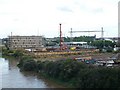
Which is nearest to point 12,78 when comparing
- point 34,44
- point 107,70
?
point 107,70

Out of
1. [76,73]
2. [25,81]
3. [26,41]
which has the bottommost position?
[25,81]

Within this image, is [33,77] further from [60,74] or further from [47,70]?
[60,74]

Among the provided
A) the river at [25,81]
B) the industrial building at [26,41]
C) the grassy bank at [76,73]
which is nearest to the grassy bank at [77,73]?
the grassy bank at [76,73]

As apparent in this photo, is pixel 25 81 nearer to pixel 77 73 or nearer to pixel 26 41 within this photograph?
pixel 77 73

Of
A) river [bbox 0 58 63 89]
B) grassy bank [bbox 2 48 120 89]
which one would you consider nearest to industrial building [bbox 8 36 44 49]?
grassy bank [bbox 2 48 120 89]

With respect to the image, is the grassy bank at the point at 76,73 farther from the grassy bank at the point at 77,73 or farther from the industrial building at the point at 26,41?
the industrial building at the point at 26,41

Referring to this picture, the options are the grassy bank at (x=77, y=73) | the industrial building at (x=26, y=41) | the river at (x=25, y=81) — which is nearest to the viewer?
the grassy bank at (x=77, y=73)

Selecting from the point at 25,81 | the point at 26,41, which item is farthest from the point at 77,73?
the point at 26,41

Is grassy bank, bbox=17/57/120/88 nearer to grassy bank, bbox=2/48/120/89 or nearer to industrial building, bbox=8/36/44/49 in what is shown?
grassy bank, bbox=2/48/120/89

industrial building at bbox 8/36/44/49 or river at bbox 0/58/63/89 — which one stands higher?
industrial building at bbox 8/36/44/49

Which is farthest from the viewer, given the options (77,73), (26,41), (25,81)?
(26,41)

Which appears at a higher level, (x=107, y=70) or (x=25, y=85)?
(x=107, y=70)

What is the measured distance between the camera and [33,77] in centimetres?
736

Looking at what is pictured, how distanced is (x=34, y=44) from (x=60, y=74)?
1557cm
